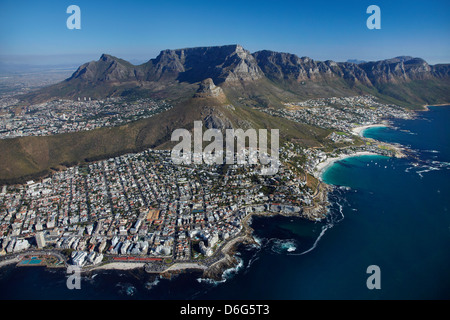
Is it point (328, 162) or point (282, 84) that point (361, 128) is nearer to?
point (328, 162)

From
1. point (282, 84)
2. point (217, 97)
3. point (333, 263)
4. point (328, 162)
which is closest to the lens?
point (333, 263)

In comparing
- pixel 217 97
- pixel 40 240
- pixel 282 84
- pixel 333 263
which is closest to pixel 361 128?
pixel 217 97

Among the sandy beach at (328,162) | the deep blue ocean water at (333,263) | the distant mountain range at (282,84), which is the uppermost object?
the distant mountain range at (282,84)

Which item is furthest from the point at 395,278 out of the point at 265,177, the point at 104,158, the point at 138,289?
the point at 104,158

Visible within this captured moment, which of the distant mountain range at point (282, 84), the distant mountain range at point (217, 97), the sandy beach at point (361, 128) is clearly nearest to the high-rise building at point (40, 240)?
the distant mountain range at point (217, 97)

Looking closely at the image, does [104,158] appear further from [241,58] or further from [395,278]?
[241,58]

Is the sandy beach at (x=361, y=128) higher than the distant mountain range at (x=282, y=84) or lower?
lower

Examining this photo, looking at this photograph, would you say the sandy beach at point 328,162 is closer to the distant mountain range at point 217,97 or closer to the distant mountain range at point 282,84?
the distant mountain range at point 217,97
